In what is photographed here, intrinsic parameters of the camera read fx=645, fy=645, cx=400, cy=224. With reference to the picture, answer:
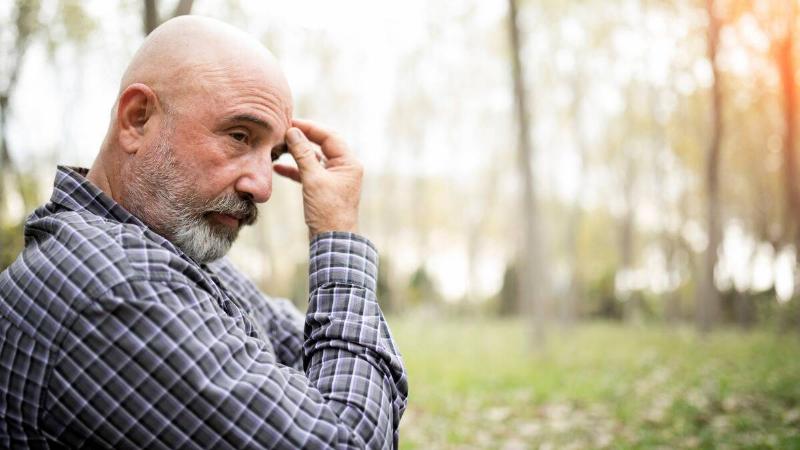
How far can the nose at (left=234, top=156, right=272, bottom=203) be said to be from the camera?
4.93ft

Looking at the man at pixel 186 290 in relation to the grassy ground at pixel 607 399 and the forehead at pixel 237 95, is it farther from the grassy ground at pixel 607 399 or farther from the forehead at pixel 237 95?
the grassy ground at pixel 607 399

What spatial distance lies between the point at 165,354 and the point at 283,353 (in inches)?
34.8

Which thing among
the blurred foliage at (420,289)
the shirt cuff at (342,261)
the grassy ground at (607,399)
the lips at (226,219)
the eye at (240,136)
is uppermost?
the eye at (240,136)

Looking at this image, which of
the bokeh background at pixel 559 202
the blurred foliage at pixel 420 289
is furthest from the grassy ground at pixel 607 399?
the blurred foliage at pixel 420 289

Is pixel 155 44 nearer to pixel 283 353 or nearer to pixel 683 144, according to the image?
pixel 283 353

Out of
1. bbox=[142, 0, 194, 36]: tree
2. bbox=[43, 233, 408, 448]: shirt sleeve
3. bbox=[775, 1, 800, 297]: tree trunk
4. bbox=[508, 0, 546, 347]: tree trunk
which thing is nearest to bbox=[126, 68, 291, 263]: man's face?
bbox=[43, 233, 408, 448]: shirt sleeve

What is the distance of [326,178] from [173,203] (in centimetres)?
37

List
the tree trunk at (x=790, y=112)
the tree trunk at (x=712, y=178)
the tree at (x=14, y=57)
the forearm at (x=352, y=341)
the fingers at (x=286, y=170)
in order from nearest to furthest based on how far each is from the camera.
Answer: the forearm at (x=352, y=341) → the fingers at (x=286, y=170) → the tree at (x=14, y=57) → the tree trunk at (x=790, y=112) → the tree trunk at (x=712, y=178)

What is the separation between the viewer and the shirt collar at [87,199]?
1462 mm

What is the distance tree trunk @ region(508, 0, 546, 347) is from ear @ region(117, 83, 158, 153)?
32.9ft

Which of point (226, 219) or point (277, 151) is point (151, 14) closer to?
point (277, 151)

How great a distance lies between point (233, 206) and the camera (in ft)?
5.02

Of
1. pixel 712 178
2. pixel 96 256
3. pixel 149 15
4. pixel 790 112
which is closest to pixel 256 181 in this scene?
pixel 96 256

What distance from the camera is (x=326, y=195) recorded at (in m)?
1.59
